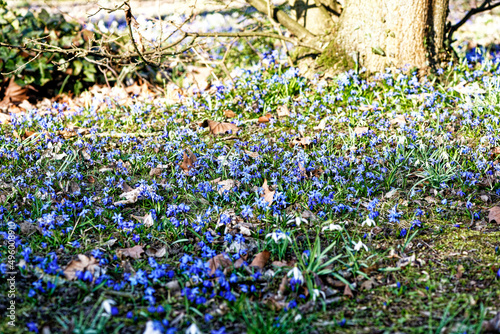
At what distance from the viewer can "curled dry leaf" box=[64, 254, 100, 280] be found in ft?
8.50

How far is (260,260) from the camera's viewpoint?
276 cm

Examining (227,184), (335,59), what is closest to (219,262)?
(227,184)

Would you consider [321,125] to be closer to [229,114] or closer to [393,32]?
[229,114]

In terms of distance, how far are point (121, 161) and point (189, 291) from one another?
196 cm

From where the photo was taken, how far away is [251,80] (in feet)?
18.4

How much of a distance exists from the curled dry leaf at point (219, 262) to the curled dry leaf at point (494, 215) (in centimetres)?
188

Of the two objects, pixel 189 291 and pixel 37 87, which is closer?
pixel 189 291

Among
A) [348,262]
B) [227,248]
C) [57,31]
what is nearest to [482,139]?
[348,262]

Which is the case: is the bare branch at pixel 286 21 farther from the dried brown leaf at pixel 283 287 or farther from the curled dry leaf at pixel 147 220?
the dried brown leaf at pixel 283 287

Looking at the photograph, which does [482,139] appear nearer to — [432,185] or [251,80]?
[432,185]

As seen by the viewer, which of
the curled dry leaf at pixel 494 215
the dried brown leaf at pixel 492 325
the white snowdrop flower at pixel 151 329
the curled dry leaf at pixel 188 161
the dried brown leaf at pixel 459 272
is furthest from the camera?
the curled dry leaf at pixel 188 161

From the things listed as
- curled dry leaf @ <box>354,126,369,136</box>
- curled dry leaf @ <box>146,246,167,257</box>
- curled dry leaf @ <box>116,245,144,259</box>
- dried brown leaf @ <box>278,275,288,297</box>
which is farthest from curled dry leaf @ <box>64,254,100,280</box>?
curled dry leaf @ <box>354,126,369,136</box>

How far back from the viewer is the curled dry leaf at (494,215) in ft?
10.3

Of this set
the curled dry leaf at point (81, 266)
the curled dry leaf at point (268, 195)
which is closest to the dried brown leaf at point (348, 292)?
the curled dry leaf at point (268, 195)
